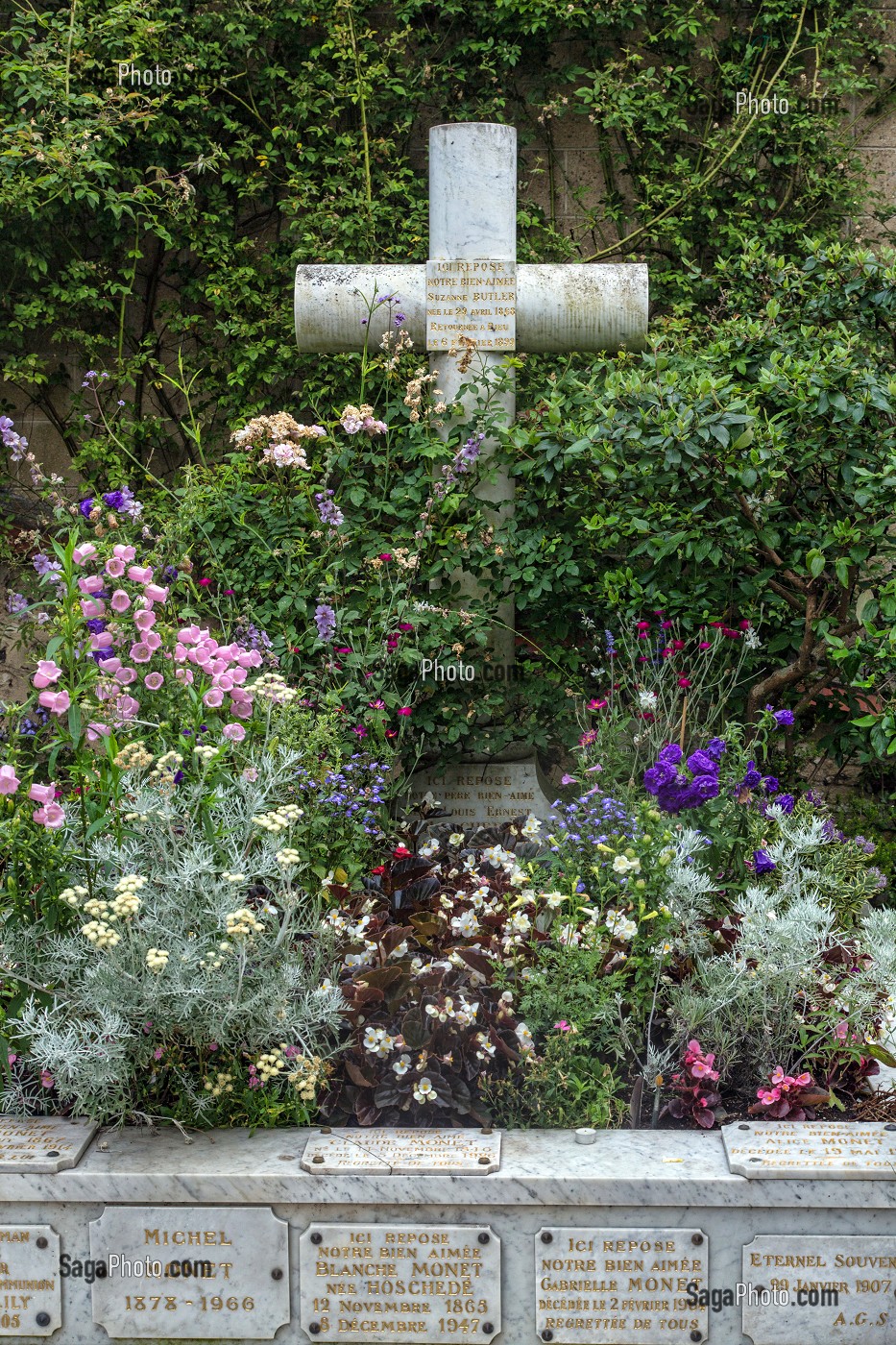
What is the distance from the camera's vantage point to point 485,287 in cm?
472

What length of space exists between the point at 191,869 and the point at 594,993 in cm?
94

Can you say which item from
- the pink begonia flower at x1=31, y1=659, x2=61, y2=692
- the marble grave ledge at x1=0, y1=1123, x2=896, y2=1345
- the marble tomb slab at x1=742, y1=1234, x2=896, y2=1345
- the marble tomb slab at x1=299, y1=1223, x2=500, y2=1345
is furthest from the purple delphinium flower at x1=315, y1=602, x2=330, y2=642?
the marble tomb slab at x1=742, y1=1234, x2=896, y2=1345

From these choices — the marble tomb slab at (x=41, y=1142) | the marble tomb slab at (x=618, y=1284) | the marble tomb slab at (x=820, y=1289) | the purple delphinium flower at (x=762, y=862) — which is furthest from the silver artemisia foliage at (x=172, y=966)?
the purple delphinium flower at (x=762, y=862)

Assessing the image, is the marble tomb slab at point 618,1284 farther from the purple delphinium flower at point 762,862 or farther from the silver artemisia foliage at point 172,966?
the purple delphinium flower at point 762,862

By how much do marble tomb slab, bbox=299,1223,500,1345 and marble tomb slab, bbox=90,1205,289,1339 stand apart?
84 millimetres

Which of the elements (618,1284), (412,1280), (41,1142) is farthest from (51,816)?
(618,1284)

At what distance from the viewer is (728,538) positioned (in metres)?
4.35

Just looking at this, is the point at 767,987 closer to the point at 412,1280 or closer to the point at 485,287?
the point at 412,1280

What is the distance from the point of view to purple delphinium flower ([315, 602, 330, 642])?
13.7ft

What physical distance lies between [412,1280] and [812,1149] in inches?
33.7

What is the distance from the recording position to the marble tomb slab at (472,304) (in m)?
4.71

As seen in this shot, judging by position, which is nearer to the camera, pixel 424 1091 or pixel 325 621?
pixel 424 1091

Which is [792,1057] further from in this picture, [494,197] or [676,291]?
[676,291]

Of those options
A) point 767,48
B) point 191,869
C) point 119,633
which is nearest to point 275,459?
point 119,633
